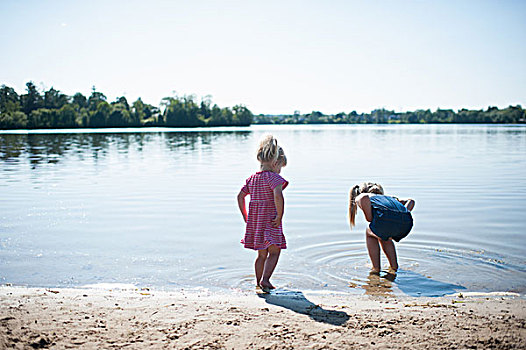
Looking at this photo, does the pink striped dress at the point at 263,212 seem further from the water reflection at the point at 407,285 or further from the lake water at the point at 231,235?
the water reflection at the point at 407,285

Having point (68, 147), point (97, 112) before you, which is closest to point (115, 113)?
point (97, 112)

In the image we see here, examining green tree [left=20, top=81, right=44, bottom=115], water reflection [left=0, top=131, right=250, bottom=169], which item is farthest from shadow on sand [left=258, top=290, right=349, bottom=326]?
green tree [left=20, top=81, right=44, bottom=115]

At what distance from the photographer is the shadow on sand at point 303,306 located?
3.79m

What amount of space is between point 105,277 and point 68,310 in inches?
69.7

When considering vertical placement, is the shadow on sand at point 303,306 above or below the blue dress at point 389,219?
below

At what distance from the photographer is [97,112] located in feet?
425

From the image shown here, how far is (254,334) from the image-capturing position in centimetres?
343

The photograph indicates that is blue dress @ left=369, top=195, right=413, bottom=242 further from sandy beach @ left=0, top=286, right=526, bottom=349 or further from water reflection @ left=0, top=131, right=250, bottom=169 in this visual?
water reflection @ left=0, top=131, right=250, bottom=169

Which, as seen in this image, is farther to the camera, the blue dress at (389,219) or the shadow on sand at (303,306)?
the blue dress at (389,219)

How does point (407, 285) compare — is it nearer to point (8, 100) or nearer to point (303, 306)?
point (303, 306)

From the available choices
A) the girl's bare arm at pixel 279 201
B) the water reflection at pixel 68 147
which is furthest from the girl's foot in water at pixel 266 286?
the water reflection at pixel 68 147

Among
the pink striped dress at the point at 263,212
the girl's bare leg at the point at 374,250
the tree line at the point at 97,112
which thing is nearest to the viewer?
the pink striped dress at the point at 263,212

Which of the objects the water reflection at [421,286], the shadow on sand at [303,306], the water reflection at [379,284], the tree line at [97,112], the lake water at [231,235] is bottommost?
the water reflection at [421,286]

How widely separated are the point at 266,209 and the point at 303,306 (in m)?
1.23
